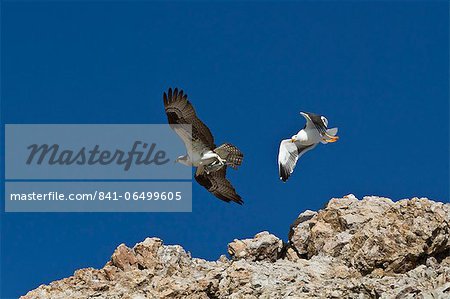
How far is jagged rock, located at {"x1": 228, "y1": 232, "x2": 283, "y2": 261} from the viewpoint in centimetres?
3872

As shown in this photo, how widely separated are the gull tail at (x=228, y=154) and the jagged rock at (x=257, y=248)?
2.39 metres

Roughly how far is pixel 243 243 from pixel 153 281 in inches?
172

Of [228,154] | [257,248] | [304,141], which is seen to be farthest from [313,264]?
[228,154]

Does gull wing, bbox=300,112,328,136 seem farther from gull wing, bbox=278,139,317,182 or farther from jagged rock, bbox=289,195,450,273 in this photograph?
jagged rock, bbox=289,195,450,273

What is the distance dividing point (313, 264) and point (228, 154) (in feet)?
16.1

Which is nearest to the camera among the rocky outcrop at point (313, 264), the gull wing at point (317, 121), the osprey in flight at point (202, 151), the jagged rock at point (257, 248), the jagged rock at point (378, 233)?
the rocky outcrop at point (313, 264)

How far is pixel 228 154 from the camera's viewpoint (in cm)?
4066

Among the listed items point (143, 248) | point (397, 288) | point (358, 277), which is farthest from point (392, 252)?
point (143, 248)

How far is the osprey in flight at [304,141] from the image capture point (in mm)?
40281

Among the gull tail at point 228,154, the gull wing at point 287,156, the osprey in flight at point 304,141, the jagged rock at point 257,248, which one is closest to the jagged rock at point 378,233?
the jagged rock at point 257,248

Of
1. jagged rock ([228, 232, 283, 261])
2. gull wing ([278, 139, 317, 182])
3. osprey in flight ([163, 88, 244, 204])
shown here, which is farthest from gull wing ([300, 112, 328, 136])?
jagged rock ([228, 232, 283, 261])

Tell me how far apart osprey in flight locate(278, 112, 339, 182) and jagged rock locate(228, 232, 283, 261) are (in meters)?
Result: 2.36

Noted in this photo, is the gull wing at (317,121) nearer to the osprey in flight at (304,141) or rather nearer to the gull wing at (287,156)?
the osprey in flight at (304,141)

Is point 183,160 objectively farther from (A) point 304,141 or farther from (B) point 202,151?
(A) point 304,141
